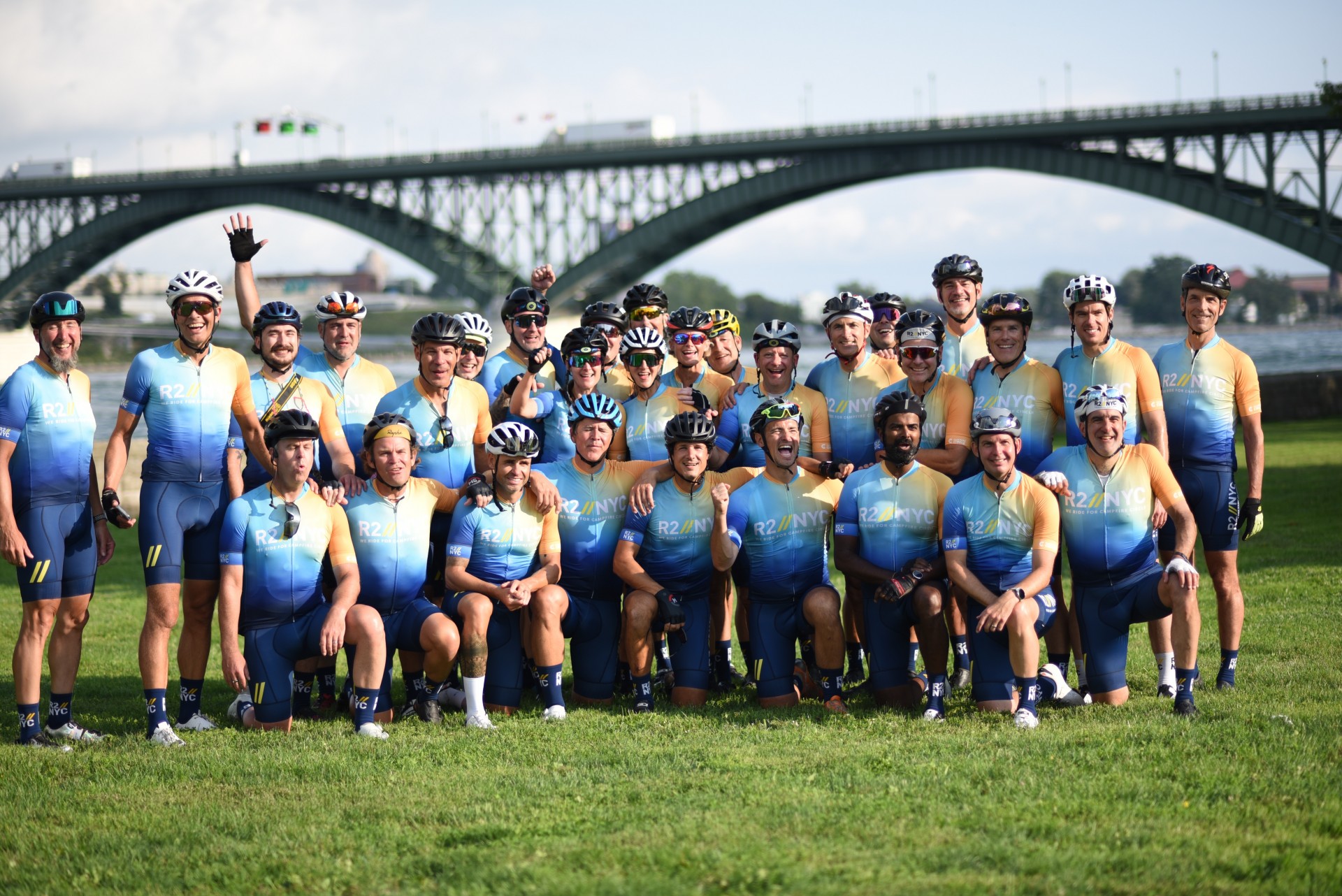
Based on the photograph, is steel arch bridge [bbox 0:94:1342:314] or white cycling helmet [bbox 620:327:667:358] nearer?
white cycling helmet [bbox 620:327:667:358]

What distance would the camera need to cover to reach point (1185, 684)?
26.9 feet

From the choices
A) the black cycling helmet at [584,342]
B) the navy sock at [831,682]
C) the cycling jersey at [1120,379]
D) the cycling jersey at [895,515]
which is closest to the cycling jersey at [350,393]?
the black cycling helmet at [584,342]

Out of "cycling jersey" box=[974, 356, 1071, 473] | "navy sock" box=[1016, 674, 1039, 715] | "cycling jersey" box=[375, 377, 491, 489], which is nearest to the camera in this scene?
"navy sock" box=[1016, 674, 1039, 715]

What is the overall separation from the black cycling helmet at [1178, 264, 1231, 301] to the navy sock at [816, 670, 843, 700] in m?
3.64

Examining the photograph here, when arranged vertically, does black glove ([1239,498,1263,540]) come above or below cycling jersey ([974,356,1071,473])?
below

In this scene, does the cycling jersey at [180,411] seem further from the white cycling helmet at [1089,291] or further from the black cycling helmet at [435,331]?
the white cycling helmet at [1089,291]

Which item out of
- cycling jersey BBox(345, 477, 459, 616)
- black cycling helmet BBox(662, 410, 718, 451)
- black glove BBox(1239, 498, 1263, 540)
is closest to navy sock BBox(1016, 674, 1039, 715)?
black glove BBox(1239, 498, 1263, 540)

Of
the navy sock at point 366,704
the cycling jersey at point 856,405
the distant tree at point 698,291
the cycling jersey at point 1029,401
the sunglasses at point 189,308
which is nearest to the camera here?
the navy sock at point 366,704

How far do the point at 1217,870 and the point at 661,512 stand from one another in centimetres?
455

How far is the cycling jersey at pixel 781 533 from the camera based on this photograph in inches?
358

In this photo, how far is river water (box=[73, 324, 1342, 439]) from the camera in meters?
58.9

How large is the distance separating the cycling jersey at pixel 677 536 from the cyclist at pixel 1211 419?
3146 mm

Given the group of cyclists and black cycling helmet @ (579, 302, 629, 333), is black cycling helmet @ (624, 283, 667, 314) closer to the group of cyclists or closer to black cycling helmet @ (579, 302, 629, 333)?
black cycling helmet @ (579, 302, 629, 333)

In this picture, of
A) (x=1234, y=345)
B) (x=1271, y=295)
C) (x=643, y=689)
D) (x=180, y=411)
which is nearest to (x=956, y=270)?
(x=643, y=689)
